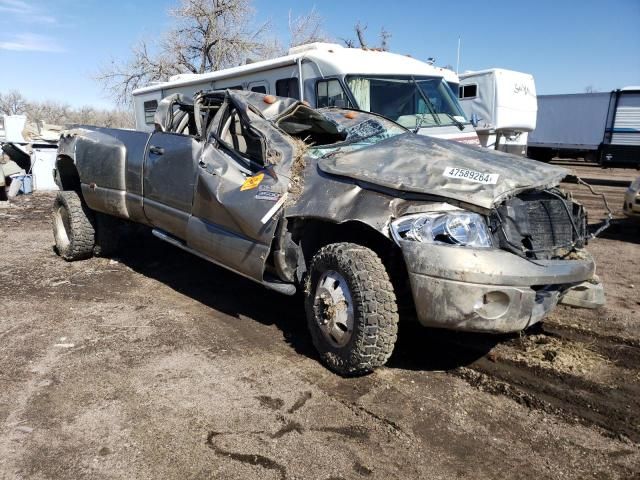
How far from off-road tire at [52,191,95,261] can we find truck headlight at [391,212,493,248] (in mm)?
4634

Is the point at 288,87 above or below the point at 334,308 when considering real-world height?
above

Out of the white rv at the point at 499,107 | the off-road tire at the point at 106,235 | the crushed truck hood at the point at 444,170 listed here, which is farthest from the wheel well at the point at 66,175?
the white rv at the point at 499,107

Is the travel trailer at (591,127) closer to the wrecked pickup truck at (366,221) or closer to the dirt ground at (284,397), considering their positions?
the dirt ground at (284,397)

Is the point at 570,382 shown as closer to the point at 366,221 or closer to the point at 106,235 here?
the point at 366,221

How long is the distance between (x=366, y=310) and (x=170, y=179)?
2.59 metres

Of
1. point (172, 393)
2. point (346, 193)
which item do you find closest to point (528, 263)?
point (346, 193)

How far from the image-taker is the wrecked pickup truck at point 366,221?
316cm

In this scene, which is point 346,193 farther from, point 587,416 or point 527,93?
point 527,93

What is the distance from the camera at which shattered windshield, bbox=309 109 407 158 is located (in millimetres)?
4344

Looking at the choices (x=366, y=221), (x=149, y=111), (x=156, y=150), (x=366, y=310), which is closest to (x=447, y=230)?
(x=366, y=221)

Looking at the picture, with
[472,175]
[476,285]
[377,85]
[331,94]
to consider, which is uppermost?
[377,85]

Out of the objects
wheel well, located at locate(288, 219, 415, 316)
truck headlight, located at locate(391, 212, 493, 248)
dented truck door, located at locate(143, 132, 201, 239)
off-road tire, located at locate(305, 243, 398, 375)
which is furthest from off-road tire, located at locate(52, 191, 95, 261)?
truck headlight, located at locate(391, 212, 493, 248)

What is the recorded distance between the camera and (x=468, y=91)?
14.6 metres

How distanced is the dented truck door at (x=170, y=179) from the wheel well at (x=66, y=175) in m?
1.98
